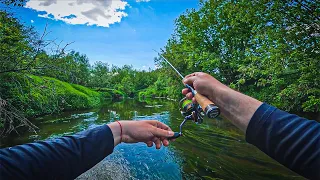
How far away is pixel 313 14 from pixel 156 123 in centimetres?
1015

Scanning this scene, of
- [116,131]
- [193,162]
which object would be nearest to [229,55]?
[193,162]

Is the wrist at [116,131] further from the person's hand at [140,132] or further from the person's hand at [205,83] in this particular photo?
the person's hand at [205,83]

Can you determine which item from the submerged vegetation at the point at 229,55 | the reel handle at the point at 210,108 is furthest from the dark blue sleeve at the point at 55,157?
the submerged vegetation at the point at 229,55

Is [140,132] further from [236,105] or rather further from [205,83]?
[236,105]

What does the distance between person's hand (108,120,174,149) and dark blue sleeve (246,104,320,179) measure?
1007mm

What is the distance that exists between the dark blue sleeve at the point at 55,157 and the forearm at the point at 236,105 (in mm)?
915

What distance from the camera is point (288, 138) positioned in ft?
3.50

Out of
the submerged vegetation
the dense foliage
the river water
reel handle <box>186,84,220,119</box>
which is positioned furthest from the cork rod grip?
the dense foliage

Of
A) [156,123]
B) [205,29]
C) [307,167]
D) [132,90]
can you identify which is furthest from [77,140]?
[132,90]

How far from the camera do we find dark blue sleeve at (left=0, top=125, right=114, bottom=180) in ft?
3.57

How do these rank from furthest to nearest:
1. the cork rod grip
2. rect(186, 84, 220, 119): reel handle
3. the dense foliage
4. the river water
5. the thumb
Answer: the dense foliage, the river water, the thumb, the cork rod grip, rect(186, 84, 220, 119): reel handle

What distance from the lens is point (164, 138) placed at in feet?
7.06

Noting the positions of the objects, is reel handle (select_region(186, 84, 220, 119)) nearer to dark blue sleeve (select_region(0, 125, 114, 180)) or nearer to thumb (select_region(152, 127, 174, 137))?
thumb (select_region(152, 127, 174, 137))

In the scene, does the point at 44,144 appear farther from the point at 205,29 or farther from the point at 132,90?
the point at 132,90
